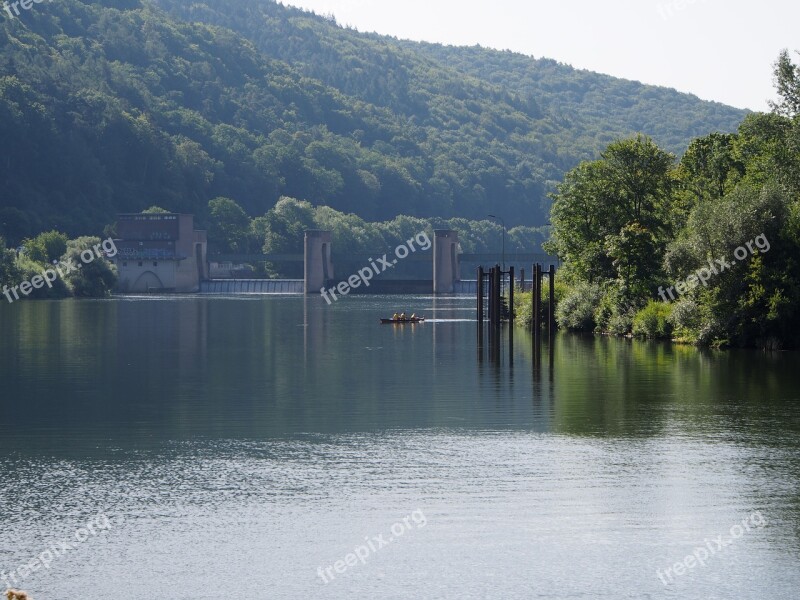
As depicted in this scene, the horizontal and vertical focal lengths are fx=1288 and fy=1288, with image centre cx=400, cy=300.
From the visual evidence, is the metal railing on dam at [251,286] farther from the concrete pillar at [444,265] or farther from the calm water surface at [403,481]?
the calm water surface at [403,481]

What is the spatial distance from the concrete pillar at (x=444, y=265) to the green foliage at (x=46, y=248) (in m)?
54.6

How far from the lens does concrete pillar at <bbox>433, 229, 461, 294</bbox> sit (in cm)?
19288

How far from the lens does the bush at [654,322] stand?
2562 inches

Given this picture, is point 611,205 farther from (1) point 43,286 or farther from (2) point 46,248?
(2) point 46,248

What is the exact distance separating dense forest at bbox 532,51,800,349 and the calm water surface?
10681 millimetres

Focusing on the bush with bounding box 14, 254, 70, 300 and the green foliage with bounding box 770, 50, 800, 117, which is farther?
the bush with bounding box 14, 254, 70, 300

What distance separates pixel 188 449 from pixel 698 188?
162ft

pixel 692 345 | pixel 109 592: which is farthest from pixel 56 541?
pixel 692 345

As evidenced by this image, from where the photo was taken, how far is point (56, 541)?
67.6 feet

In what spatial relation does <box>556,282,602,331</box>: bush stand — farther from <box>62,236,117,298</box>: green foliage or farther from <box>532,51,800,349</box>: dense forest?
<box>62,236,117,298</box>: green foliage

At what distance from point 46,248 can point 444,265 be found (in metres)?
60.6

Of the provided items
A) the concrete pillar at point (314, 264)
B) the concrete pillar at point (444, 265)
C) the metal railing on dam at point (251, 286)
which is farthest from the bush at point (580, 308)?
the metal railing on dam at point (251, 286)

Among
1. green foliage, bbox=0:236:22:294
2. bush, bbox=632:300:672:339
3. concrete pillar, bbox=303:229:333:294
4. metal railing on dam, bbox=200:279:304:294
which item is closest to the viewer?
bush, bbox=632:300:672:339

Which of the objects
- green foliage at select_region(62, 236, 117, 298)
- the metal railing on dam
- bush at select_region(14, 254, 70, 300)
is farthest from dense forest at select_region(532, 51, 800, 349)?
the metal railing on dam
